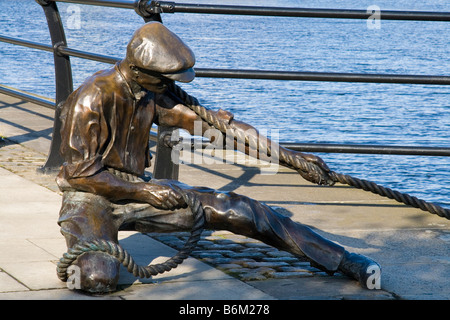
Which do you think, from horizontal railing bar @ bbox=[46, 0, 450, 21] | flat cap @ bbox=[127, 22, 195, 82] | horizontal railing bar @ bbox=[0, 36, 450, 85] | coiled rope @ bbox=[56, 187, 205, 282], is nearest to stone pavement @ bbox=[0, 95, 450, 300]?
coiled rope @ bbox=[56, 187, 205, 282]

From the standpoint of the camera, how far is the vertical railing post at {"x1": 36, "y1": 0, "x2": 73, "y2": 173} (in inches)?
274

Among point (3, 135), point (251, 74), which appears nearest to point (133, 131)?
point (251, 74)

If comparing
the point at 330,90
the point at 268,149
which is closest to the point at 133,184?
the point at 268,149

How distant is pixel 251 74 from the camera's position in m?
5.82

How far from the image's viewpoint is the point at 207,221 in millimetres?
4258

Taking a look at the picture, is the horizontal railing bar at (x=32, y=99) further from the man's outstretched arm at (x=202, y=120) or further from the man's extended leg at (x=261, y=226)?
the man's extended leg at (x=261, y=226)

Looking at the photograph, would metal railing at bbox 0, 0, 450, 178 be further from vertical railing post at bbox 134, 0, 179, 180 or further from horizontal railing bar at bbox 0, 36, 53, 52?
horizontal railing bar at bbox 0, 36, 53, 52

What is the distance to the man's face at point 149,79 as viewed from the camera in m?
4.12

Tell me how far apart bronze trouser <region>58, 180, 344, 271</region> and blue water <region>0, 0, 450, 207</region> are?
8.11ft

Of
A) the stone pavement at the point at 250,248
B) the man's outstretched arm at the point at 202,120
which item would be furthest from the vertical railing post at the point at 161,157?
the man's outstretched arm at the point at 202,120

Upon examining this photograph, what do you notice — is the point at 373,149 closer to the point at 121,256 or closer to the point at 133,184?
the point at 133,184

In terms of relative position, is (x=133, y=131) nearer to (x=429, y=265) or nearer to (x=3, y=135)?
(x=429, y=265)

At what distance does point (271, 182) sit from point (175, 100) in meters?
2.41

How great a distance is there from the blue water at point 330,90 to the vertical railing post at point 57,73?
3.18 metres
